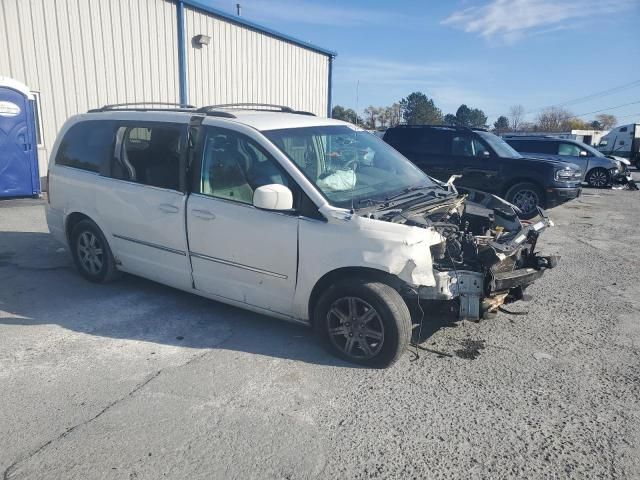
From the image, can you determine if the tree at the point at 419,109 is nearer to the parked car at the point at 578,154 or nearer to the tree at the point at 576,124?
the tree at the point at 576,124

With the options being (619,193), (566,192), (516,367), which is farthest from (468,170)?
(619,193)

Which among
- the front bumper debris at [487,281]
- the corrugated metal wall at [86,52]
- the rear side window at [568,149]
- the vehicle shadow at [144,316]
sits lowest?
the vehicle shadow at [144,316]

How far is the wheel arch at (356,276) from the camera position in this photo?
11.9ft

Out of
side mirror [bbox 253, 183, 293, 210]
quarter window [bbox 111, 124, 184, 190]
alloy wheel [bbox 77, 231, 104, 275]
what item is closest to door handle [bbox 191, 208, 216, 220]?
quarter window [bbox 111, 124, 184, 190]

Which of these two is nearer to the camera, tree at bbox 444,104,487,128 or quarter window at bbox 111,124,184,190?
quarter window at bbox 111,124,184,190

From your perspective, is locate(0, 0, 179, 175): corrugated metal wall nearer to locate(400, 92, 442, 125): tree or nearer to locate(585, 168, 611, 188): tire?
locate(585, 168, 611, 188): tire

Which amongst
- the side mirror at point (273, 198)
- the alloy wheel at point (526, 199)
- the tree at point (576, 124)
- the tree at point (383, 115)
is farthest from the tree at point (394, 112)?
the side mirror at point (273, 198)

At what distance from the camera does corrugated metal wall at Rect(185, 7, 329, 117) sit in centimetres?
1348

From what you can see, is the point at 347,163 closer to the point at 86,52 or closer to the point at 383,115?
the point at 86,52

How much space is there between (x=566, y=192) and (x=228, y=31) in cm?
1010

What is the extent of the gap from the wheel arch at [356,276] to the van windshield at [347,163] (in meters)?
0.50

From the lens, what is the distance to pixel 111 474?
2.55 metres

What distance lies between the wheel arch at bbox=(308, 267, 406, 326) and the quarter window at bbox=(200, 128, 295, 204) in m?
0.85

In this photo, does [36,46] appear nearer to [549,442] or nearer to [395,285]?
[395,285]
